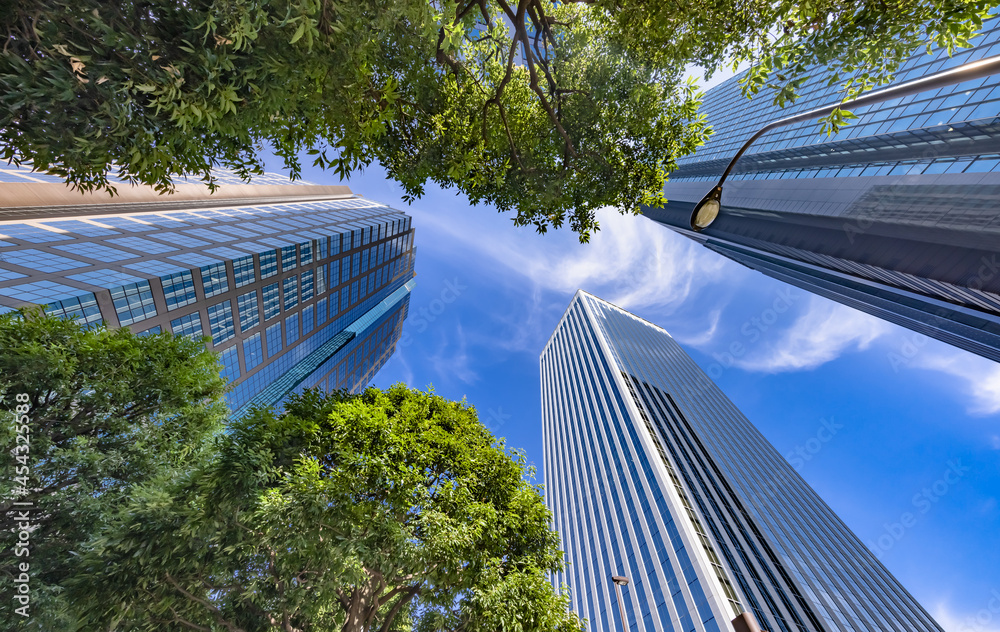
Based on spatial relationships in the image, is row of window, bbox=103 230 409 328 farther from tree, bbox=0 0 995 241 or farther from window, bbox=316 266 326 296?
tree, bbox=0 0 995 241

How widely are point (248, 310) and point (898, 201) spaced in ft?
189

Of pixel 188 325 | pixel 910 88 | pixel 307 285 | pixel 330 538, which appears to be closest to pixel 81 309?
pixel 188 325

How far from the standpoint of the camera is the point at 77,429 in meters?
8.21

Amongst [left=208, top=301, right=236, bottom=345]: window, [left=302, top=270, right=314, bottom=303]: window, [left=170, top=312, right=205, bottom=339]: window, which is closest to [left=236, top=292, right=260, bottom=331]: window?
[left=208, top=301, right=236, bottom=345]: window

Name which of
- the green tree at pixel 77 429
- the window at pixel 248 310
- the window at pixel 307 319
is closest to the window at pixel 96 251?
the window at pixel 248 310

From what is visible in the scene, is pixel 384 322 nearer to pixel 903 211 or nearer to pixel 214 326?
pixel 214 326

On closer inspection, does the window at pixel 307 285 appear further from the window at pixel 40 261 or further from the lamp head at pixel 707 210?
the lamp head at pixel 707 210

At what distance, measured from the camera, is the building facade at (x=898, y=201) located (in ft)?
71.5

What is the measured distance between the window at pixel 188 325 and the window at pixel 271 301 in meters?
6.81

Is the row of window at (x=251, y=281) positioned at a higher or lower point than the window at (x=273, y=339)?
higher

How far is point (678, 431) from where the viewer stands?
176 feet

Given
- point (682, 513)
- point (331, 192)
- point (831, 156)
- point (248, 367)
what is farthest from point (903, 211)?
point (331, 192)

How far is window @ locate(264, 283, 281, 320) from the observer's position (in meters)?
35.1

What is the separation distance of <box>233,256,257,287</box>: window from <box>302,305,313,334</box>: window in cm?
964
